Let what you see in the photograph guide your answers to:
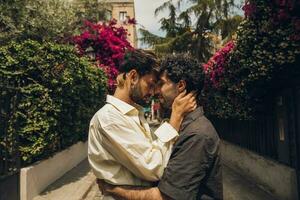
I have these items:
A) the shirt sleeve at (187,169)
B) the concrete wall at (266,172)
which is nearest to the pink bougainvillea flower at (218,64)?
the concrete wall at (266,172)

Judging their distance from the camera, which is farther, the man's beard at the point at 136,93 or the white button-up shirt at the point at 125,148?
the man's beard at the point at 136,93

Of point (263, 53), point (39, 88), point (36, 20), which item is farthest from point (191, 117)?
point (36, 20)

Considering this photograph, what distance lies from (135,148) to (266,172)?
7686 millimetres

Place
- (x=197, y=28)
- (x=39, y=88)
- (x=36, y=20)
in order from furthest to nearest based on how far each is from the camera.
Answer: (x=197, y=28)
(x=36, y=20)
(x=39, y=88)

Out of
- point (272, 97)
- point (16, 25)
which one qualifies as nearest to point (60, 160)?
point (272, 97)

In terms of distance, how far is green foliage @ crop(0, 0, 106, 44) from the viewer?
1507cm

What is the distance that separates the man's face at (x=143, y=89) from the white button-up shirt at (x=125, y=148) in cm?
16

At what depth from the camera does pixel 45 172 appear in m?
9.41

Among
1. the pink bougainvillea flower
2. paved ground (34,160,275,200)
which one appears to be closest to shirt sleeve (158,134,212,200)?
paved ground (34,160,275,200)

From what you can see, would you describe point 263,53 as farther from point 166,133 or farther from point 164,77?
point 166,133

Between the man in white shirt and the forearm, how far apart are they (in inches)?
1.9

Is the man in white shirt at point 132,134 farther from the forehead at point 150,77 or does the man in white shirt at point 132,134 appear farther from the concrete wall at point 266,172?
the concrete wall at point 266,172

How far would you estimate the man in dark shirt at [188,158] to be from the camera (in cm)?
230

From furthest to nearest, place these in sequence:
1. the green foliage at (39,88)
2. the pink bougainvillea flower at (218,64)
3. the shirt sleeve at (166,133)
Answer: the pink bougainvillea flower at (218,64) → the green foliage at (39,88) → the shirt sleeve at (166,133)
